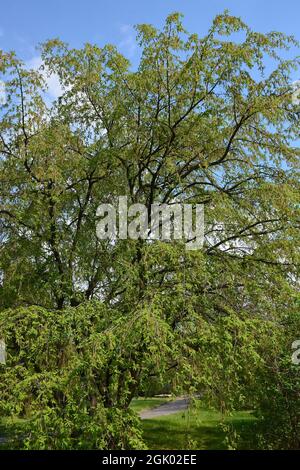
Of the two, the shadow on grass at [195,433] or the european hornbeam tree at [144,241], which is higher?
the european hornbeam tree at [144,241]

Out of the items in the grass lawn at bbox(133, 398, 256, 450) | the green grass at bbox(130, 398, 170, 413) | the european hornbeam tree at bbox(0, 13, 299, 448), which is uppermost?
the european hornbeam tree at bbox(0, 13, 299, 448)

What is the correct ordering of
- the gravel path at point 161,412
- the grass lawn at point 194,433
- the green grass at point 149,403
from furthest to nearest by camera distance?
1. the green grass at point 149,403
2. the gravel path at point 161,412
3. the grass lawn at point 194,433

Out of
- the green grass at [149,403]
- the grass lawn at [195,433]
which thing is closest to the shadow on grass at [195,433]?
the grass lawn at [195,433]

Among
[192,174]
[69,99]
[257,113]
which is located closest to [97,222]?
[192,174]

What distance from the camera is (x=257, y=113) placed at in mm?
8000

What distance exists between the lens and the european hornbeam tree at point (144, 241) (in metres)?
6.11

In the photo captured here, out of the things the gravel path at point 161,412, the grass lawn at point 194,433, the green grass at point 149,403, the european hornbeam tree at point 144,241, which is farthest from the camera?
the green grass at point 149,403

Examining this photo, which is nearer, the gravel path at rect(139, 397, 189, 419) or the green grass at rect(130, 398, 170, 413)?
the gravel path at rect(139, 397, 189, 419)

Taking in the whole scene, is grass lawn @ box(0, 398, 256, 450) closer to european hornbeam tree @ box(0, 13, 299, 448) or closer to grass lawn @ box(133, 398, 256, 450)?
grass lawn @ box(133, 398, 256, 450)

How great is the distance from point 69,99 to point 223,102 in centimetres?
326

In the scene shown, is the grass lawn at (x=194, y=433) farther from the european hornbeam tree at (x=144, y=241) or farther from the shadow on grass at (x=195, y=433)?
the european hornbeam tree at (x=144, y=241)

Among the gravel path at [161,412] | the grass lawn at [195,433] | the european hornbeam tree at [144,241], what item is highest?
the european hornbeam tree at [144,241]

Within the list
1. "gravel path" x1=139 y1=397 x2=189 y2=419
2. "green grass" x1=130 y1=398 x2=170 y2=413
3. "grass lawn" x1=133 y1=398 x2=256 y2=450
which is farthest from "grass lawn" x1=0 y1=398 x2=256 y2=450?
"green grass" x1=130 y1=398 x2=170 y2=413

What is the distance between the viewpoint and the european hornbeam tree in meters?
6.11
